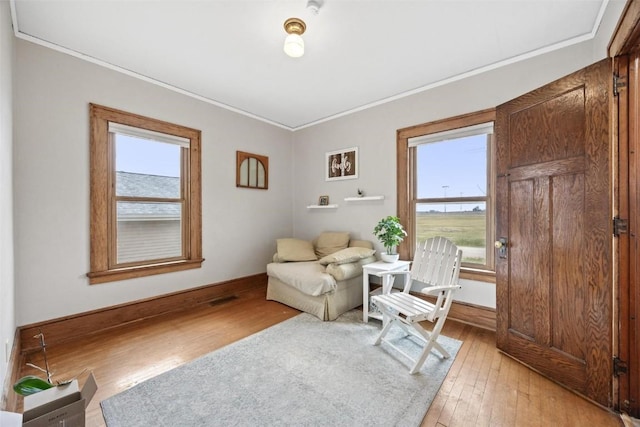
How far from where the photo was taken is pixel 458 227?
3.13m

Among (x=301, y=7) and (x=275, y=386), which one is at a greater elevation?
(x=301, y=7)

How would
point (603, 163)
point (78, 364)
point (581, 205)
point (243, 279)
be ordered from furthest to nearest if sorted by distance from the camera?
point (243, 279) < point (78, 364) < point (581, 205) < point (603, 163)

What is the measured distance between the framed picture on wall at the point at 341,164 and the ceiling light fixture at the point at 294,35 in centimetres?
198

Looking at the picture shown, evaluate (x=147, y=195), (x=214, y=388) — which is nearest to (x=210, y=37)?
(x=147, y=195)

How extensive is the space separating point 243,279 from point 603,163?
4049 millimetres

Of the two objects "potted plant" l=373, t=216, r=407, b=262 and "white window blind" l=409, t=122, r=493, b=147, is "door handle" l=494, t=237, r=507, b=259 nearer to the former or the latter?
"potted plant" l=373, t=216, r=407, b=262

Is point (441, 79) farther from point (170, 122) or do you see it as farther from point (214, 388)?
point (214, 388)

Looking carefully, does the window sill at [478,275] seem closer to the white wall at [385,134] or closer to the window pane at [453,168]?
the white wall at [385,134]

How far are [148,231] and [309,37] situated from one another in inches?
110

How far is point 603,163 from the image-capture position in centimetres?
170

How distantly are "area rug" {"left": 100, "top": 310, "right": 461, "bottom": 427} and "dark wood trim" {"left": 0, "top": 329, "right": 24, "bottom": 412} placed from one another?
53 cm

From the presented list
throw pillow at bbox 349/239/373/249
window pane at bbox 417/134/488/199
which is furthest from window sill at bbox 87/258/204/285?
window pane at bbox 417/134/488/199

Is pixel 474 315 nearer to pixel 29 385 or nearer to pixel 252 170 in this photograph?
pixel 29 385

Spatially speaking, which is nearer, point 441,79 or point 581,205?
point 581,205
